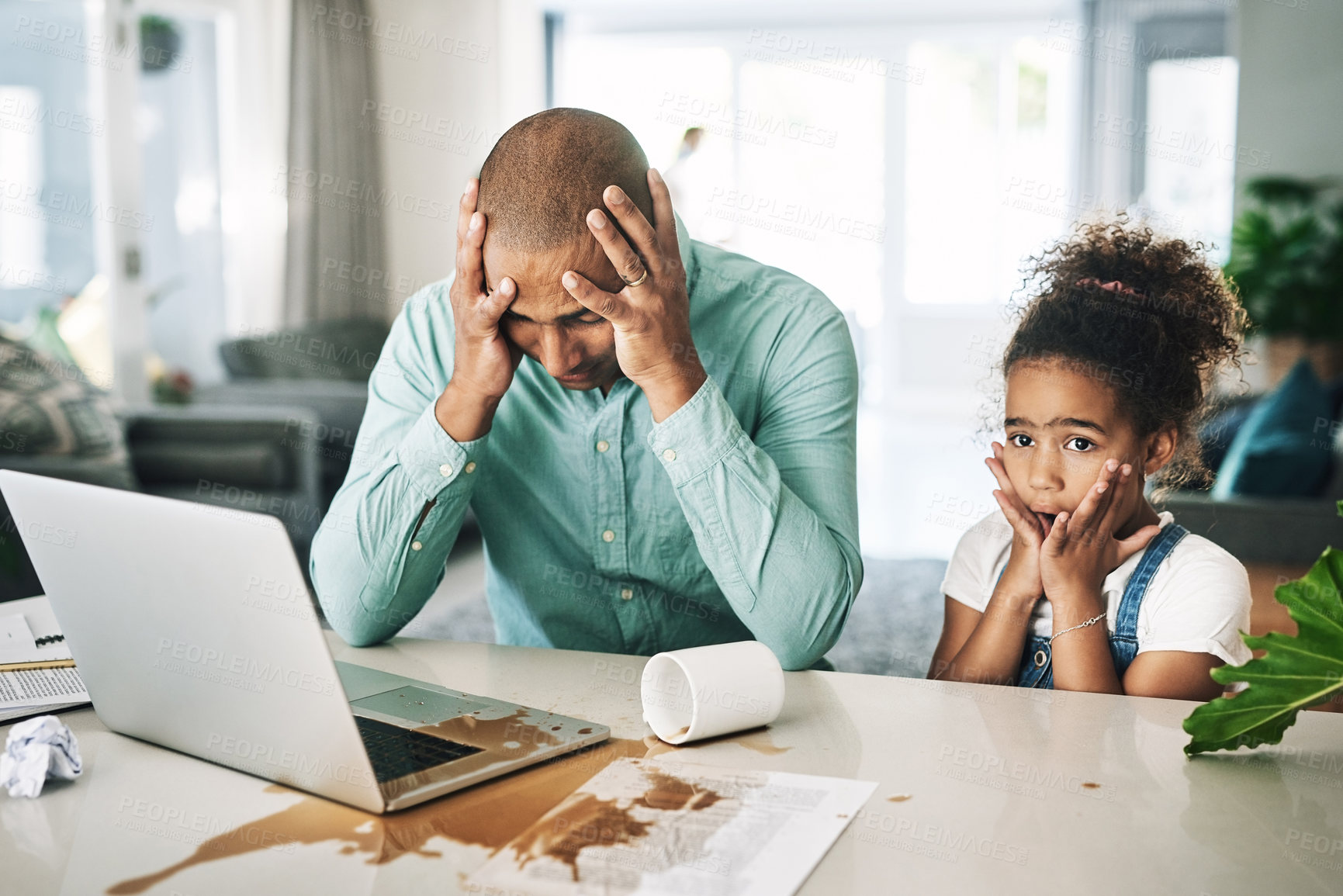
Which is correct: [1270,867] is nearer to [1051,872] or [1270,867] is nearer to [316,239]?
[1051,872]

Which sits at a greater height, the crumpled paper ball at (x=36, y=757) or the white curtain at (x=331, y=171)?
the white curtain at (x=331, y=171)

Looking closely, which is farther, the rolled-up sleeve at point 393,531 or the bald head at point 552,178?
the rolled-up sleeve at point 393,531

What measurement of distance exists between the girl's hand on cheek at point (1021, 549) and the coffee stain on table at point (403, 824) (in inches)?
23.1

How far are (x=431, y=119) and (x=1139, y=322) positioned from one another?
5439 mm

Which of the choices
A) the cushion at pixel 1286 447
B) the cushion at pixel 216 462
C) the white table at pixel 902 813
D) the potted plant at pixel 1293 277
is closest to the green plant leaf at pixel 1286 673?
the white table at pixel 902 813

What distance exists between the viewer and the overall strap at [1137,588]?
1.13 meters

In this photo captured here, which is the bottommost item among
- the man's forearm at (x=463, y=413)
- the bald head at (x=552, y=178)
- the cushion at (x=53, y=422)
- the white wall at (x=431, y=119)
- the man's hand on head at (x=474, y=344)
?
the cushion at (x=53, y=422)

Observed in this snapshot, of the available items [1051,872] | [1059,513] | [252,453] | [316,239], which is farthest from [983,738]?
[316,239]

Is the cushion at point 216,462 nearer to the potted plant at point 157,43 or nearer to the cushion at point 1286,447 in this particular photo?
the potted plant at point 157,43

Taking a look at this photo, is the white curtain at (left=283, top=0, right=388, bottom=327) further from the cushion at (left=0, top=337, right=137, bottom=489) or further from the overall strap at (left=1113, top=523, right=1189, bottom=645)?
the overall strap at (left=1113, top=523, right=1189, bottom=645)

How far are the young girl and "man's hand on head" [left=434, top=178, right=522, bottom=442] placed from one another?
536 mm

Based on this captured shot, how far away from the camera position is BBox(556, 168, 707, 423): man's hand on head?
99cm

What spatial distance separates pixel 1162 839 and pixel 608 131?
2.46ft

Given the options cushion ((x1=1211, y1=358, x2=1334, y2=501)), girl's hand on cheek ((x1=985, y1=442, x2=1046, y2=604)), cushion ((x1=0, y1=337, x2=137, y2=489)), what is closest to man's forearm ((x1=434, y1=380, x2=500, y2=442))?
girl's hand on cheek ((x1=985, y1=442, x2=1046, y2=604))
